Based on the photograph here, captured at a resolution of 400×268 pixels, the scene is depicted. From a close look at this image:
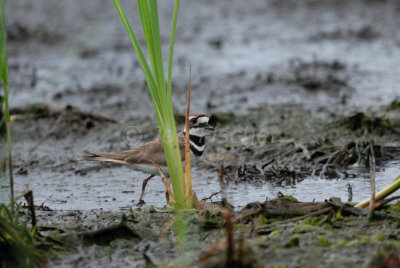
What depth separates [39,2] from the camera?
18375 mm

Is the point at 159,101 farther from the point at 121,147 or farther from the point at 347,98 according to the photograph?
the point at 347,98

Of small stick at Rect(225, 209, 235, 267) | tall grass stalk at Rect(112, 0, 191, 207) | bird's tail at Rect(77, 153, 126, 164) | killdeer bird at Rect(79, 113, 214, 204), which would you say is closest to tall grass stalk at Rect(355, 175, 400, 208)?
tall grass stalk at Rect(112, 0, 191, 207)

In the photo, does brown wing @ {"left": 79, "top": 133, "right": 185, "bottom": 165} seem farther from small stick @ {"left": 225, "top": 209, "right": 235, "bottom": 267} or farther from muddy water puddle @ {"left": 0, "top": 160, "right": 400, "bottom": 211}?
small stick @ {"left": 225, "top": 209, "right": 235, "bottom": 267}

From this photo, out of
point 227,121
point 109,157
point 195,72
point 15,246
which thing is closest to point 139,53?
point 15,246

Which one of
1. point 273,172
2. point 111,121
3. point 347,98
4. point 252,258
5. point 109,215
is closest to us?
point 252,258

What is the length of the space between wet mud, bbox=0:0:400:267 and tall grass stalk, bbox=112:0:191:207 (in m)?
0.33

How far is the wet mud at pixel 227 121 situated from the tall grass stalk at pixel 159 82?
33cm

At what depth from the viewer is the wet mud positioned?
437 centimetres

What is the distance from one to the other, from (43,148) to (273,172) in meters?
3.31

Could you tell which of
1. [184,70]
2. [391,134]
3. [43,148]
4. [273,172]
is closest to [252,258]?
[273,172]

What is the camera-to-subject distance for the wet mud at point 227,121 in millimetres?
4371

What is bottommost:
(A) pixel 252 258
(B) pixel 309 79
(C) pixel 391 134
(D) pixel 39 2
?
(A) pixel 252 258

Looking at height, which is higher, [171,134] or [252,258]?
[171,134]

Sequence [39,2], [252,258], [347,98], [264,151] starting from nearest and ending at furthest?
1. [252,258]
2. [264,151]
3. [347,98]
4. [39,2]
